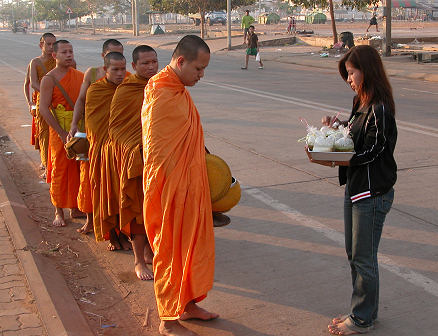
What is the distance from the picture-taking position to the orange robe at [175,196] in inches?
148

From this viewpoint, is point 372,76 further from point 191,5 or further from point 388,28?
point 191,5

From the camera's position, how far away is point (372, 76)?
142 inches

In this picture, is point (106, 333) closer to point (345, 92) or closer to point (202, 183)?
point (202, 183)

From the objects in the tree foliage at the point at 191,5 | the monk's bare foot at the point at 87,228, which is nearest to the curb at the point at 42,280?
the monk's bare foot at the point at 87,228

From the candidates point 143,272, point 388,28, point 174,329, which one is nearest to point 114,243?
point 143,272

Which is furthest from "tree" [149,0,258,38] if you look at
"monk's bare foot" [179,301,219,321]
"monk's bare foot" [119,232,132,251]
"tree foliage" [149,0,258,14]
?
"monk's bare foot" [179,301,219,321]

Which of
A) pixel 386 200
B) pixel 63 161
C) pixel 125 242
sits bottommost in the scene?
pixel 125 242

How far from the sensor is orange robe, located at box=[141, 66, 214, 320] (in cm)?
375

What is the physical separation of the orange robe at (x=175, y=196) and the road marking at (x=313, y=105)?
273 inches

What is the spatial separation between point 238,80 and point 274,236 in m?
13.8

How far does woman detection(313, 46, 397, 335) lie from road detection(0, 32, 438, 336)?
42cm

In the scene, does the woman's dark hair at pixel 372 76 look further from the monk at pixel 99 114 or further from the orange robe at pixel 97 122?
the orange robe at pixel 97 122

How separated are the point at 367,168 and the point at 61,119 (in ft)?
12.1

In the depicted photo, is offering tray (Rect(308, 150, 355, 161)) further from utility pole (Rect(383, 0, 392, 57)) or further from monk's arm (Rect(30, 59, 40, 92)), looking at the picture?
utility pole (Rect(383, 0, 392, 57))
